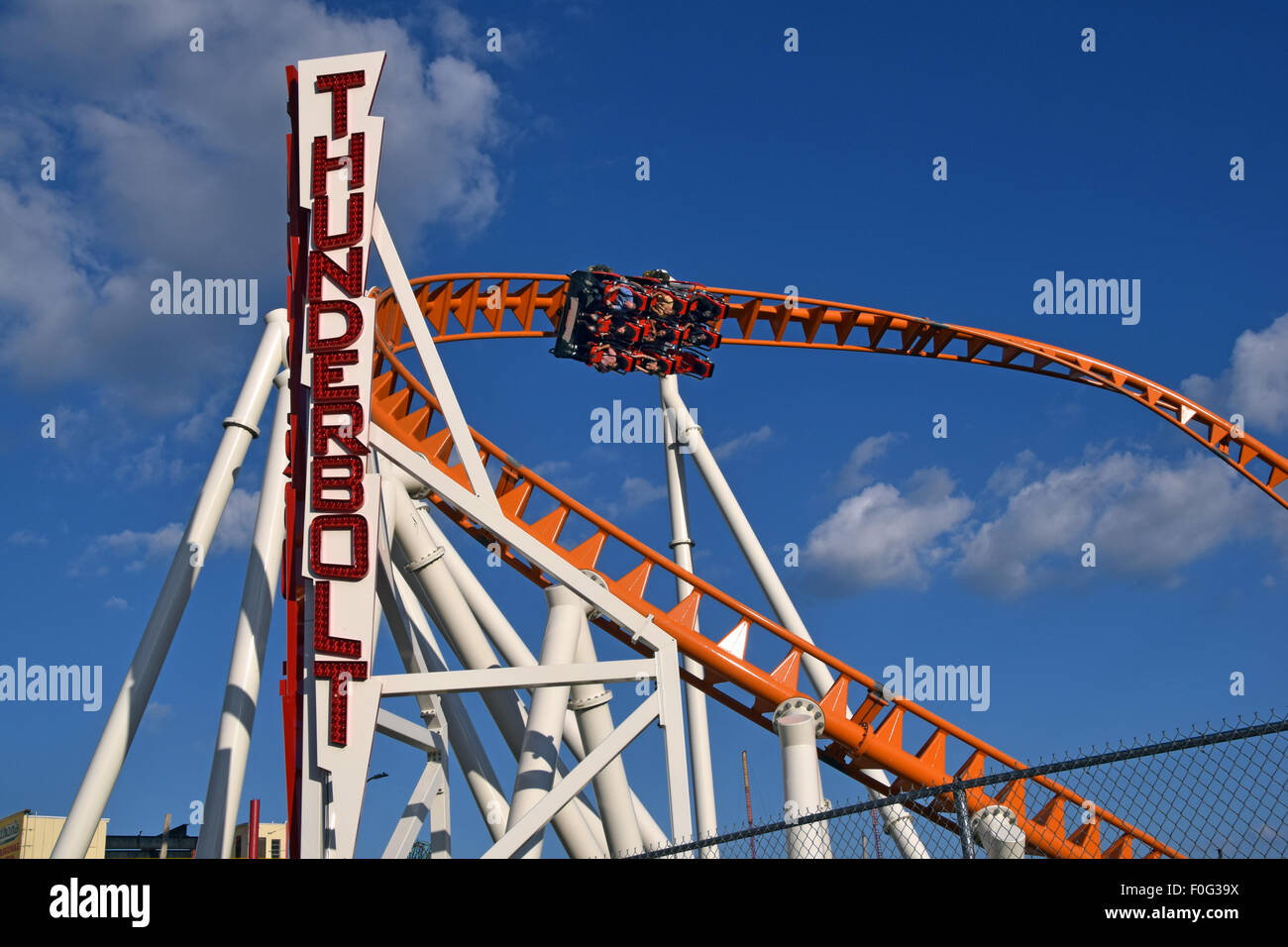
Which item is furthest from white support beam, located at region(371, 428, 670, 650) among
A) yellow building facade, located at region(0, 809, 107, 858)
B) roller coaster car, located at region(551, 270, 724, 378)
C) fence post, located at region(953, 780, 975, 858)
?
yellow building facade, located at region(0, 809, 107, 858)

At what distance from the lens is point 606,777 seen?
30.9 ft

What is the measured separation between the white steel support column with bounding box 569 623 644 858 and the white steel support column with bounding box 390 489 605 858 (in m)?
0.68

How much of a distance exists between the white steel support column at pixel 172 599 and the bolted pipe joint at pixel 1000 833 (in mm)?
6539

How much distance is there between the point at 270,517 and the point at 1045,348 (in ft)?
38.5

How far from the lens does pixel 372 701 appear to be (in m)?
8.45

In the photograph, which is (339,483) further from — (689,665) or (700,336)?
(700,336)

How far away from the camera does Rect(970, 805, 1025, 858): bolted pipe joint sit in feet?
30.1

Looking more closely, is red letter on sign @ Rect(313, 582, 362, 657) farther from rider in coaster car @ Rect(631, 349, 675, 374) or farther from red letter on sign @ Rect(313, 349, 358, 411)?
rider in coaster car @ Rect(631, 349, 675, 374)

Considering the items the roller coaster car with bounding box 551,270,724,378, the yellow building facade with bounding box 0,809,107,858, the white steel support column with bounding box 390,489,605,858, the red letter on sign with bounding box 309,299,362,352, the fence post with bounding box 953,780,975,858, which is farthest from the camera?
the yellow building facade with bounding box 0,809,107,858

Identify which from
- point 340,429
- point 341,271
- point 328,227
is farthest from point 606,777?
point 328,227

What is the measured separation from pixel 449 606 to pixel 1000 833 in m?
4.71
